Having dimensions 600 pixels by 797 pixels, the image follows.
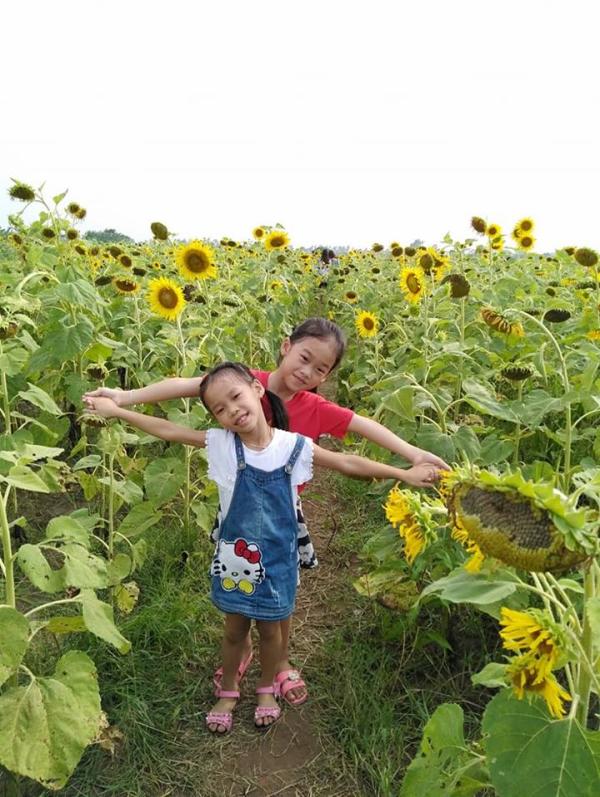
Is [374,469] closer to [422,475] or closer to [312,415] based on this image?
[422,475]

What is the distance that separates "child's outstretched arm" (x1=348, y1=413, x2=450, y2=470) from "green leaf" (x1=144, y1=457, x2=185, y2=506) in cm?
81

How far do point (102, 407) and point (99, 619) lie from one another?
70cm

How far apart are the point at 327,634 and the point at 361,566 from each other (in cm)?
52

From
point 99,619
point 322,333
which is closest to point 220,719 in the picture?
point 99,619

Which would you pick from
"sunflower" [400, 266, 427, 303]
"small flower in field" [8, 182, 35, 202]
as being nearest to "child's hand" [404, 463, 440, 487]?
"sunflower" [400, 266, 427, 303]

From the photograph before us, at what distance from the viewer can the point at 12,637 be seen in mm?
1521

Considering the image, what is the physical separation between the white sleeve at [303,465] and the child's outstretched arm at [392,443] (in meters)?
0.21

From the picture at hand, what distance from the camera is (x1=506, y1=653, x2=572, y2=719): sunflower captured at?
1.01 m

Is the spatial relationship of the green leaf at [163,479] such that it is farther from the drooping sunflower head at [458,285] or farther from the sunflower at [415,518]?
the sunflower at [415,518]

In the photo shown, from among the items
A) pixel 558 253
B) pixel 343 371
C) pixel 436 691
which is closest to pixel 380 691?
pixel 436 691

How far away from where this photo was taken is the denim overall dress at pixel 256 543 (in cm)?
204

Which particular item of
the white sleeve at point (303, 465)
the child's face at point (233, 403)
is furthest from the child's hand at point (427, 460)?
the child's face at point (233, 403)

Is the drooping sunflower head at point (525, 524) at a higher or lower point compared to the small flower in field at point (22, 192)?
lower

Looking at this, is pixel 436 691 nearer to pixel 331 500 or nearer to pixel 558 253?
pixel 331 500
